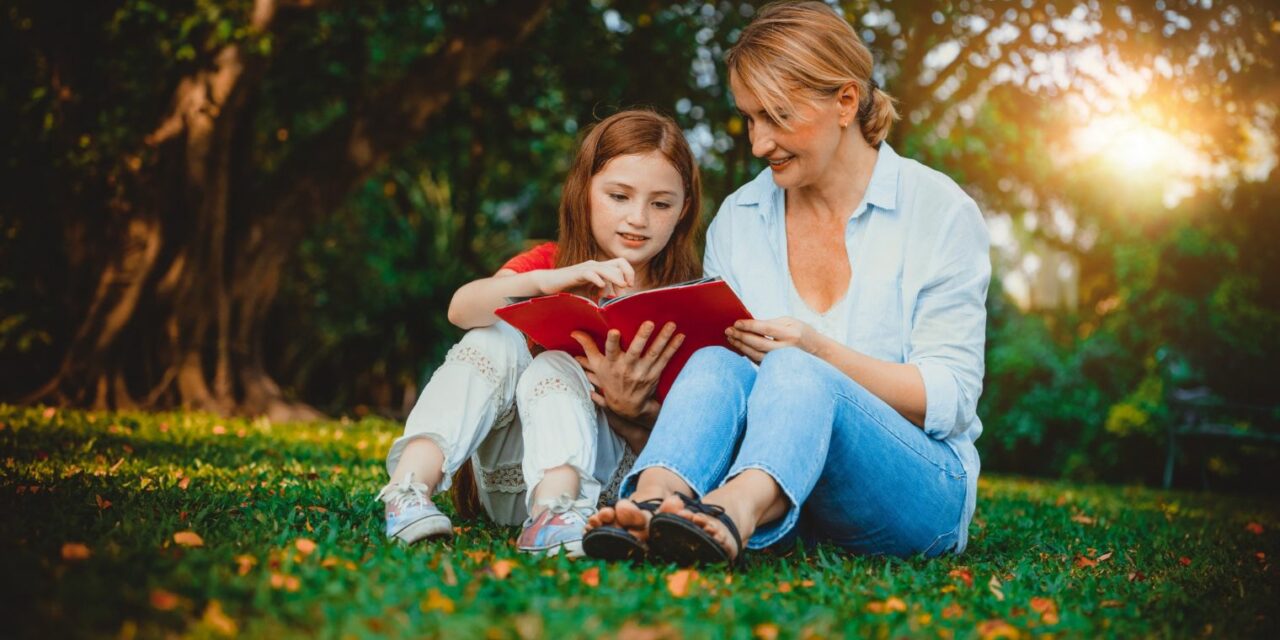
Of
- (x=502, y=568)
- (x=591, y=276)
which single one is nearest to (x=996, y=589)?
(x=502, y=568)

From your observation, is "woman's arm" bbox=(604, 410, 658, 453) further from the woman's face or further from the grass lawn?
the woman's face

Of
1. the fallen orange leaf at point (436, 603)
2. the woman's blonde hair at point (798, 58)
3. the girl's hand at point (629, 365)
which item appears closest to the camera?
the fallen orange leaf at point (436, 603)

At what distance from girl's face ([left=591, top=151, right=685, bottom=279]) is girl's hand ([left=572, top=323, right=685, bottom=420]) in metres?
0.49

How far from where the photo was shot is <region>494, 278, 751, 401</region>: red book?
2615 millimetres

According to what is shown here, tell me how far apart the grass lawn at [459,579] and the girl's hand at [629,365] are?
1.68 feet

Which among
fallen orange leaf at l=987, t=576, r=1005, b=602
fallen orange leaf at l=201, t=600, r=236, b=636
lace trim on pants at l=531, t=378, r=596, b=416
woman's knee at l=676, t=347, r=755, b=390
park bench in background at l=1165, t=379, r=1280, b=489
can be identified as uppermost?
woman's knee at l=676, t=347, r=755, b=390

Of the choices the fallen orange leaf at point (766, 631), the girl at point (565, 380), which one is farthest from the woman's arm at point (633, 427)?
the fallen orange leaf at point (766, 631)

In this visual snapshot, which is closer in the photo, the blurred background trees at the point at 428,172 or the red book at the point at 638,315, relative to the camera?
the red book at the point at 638,315

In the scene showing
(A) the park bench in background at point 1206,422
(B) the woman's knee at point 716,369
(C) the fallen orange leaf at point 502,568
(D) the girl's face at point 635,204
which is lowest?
(A) the park bench in background at point 1206,422

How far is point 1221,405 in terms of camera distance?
8555 mm

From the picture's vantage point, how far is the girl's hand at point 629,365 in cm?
280

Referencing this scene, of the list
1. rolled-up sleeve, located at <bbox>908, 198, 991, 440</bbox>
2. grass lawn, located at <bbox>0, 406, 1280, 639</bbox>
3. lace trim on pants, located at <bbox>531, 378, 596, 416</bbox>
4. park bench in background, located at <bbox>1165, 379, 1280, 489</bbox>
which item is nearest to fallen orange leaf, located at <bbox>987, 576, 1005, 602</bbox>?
grass lawn, located at <bbox>0, 406, 1280, 639</bbox>

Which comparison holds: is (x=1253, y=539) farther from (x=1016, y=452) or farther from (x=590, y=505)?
(x=1016, y=452)

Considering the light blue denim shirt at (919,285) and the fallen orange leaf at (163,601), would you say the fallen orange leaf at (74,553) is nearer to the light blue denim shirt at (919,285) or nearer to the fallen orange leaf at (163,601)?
the fallen orange leaf at (163,601)
